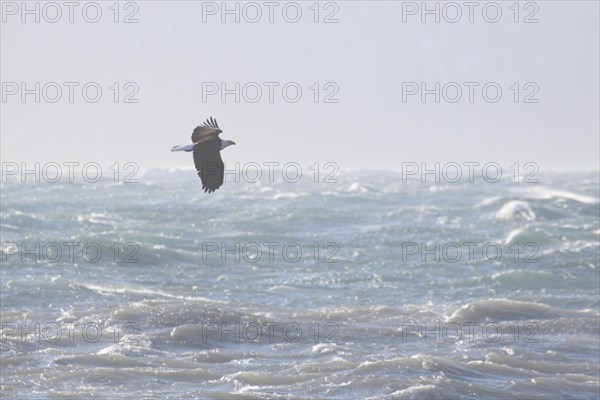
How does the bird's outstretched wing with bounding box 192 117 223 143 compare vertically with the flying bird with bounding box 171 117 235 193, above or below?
above

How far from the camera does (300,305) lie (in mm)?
24141

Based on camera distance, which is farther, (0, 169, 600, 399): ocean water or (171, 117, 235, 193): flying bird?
(0, 169, 600, 399): ocean water

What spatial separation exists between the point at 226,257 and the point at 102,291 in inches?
313

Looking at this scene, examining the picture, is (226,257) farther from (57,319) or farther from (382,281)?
(57,319)

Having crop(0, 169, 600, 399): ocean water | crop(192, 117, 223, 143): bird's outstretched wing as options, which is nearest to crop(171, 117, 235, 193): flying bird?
crop(192, 117, 223, 143): bird's outstretched wing

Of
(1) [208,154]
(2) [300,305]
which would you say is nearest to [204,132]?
(1) [208,154]

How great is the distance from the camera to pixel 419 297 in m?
25.6

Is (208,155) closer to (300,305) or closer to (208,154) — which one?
(208,154)

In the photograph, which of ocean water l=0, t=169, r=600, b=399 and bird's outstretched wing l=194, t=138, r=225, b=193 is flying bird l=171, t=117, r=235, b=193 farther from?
ocean water l=0, t=169, r=600, b=399

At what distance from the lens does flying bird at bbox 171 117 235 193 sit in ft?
29.0

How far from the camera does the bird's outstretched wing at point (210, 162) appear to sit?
349 inches

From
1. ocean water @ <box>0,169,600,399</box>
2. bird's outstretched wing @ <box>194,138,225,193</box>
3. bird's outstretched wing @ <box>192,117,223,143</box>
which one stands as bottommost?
ocean water @ <box>0,169,600,399</box>

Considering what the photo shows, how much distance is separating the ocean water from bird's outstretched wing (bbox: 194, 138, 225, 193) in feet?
25.1

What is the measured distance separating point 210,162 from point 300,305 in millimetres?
15412
